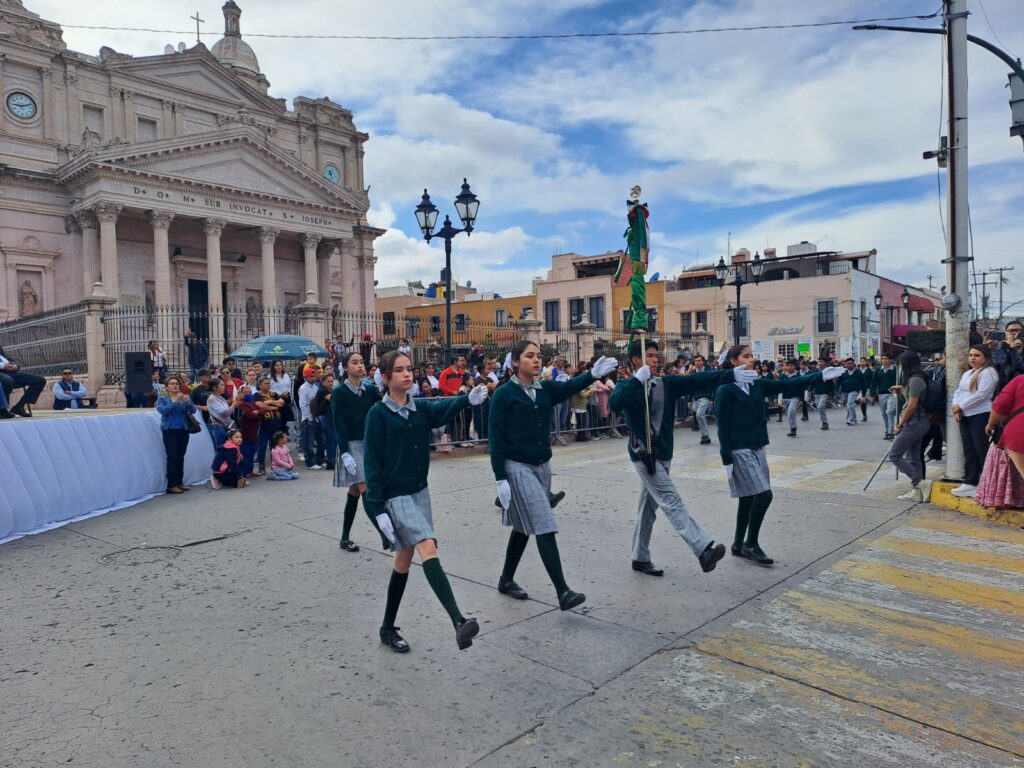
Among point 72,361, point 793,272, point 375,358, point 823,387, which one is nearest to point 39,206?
point 72,361

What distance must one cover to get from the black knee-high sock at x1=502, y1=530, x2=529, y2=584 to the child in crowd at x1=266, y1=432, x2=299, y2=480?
6.56m

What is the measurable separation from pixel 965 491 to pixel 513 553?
5927 mm

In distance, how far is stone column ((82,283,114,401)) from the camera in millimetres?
18172

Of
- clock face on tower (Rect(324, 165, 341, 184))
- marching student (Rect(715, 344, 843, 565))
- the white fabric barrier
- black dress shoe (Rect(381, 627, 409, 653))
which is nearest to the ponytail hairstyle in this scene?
marching student (Rect(715, 344, 843, 565))

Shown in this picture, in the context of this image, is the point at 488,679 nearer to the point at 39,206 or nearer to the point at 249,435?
the point at 249,435

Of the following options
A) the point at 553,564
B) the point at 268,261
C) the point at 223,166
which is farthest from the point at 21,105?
the point at 553,564

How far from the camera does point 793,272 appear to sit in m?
51.0

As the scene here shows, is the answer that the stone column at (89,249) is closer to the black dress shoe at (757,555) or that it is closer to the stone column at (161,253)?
the stone column at (161,253)

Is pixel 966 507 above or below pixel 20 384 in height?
below

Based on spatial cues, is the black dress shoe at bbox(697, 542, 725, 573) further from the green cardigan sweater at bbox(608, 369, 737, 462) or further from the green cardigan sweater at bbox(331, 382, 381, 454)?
the green cardigan sweater at bbox(331, 382, 381, 454)

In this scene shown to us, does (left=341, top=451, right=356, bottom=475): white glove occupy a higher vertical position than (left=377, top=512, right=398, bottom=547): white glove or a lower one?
higher

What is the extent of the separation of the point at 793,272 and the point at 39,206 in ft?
153

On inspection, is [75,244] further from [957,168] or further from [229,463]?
[957,168]

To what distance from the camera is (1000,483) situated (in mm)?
7258
